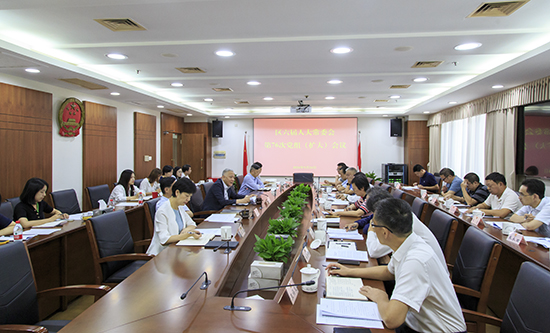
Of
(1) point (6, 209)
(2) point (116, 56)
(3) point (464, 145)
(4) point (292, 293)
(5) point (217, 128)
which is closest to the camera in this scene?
(4) point (292, 293)

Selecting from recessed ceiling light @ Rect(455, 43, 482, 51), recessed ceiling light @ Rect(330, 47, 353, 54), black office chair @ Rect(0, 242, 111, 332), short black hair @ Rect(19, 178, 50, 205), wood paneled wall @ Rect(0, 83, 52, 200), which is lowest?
black office chair @ Rect(0, 242, 111, 332)

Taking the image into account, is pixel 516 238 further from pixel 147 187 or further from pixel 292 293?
pixel 147 187

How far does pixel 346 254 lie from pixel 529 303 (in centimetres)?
98

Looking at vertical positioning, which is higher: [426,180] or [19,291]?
[426,180]

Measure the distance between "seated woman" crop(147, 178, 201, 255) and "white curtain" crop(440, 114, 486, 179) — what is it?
637 centimetres

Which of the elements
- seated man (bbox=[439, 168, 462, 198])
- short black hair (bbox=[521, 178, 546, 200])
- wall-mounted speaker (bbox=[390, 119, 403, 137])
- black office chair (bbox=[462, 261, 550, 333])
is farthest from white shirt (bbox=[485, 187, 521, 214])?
wall-mounted speaker (bbox=[390, 119, 403, 137])

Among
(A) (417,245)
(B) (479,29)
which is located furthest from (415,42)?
(A) (417,245)

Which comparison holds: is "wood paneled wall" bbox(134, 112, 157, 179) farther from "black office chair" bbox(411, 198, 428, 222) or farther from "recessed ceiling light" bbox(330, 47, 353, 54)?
"black office chair" bbox(411, 198, 428, 222)

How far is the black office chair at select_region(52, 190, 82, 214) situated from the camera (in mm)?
4238

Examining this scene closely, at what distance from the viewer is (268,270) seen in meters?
1.84

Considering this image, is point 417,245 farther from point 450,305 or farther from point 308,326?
point 308,326

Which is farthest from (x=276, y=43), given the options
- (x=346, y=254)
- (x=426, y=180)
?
(x=426, y=180)

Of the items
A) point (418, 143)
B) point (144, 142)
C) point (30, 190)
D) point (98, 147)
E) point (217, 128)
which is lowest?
point (30, 190)

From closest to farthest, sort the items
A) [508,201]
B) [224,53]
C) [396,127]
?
[508,201] → [224,53] → [396,127]
